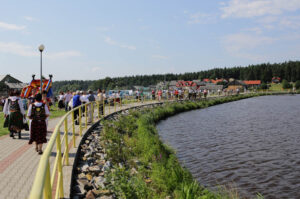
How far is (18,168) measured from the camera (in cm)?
650

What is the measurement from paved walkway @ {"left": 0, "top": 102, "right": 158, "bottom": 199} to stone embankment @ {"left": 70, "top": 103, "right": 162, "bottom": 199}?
0.32 m

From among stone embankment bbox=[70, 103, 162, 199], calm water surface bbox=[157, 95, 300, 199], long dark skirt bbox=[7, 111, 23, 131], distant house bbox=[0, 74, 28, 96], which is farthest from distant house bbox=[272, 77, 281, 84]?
long dark skirt bbox=[7, 111, 23, 131]

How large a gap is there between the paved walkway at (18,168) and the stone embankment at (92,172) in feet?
1.04

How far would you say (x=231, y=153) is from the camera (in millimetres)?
12484

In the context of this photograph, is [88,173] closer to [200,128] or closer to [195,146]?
[195,146]

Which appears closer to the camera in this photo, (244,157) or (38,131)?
(38,131)

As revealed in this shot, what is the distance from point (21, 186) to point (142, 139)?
7.04m

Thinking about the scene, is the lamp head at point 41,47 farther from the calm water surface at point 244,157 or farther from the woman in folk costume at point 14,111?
the calm water surface at point 244,157

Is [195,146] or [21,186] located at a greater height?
[21,186]

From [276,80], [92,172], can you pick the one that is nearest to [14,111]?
[92,172]

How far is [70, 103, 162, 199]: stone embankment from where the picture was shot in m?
5.96

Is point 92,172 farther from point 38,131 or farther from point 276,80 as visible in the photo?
point 276,80

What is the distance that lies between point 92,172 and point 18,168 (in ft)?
5.97

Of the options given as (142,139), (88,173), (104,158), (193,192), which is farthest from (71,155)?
(142,139)
